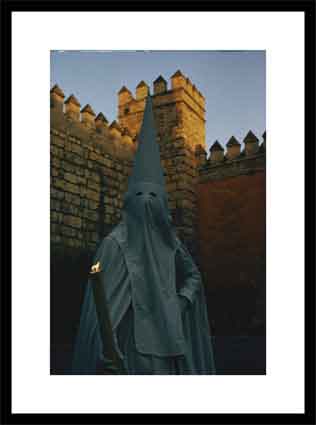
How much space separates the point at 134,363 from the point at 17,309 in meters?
0.86

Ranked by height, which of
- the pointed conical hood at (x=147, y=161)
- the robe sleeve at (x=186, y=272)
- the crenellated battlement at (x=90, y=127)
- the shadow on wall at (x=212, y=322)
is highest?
the crenellated battlement at (x=90, y=127)

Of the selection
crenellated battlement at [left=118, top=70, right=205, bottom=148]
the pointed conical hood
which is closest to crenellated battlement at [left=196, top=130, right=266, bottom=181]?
crenellated battlement at [left=118, top=70, right=205, bottom=148]

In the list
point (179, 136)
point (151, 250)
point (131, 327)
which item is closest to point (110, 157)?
point (179, 136)

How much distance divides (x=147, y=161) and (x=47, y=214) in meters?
0.82

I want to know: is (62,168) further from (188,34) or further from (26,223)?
(188,34)

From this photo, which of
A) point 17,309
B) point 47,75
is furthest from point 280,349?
point 47,75

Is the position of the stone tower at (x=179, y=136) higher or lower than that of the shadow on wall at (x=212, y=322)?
higher

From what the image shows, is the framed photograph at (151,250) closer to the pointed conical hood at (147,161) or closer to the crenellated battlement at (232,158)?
the pointed conical hood at (147,161)

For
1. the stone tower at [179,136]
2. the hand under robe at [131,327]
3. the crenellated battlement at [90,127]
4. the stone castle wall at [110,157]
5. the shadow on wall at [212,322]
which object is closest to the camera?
the hand under robe at [131,327]

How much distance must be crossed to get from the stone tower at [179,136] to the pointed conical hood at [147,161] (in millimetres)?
707

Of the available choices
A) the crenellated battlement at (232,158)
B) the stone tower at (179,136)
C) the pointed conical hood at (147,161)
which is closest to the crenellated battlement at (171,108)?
the stone tower at (179,136)

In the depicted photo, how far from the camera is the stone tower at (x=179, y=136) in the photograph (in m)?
4.59

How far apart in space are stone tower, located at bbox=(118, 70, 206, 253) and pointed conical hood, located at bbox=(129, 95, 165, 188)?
707mm

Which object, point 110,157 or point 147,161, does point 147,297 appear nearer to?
point 147,161
